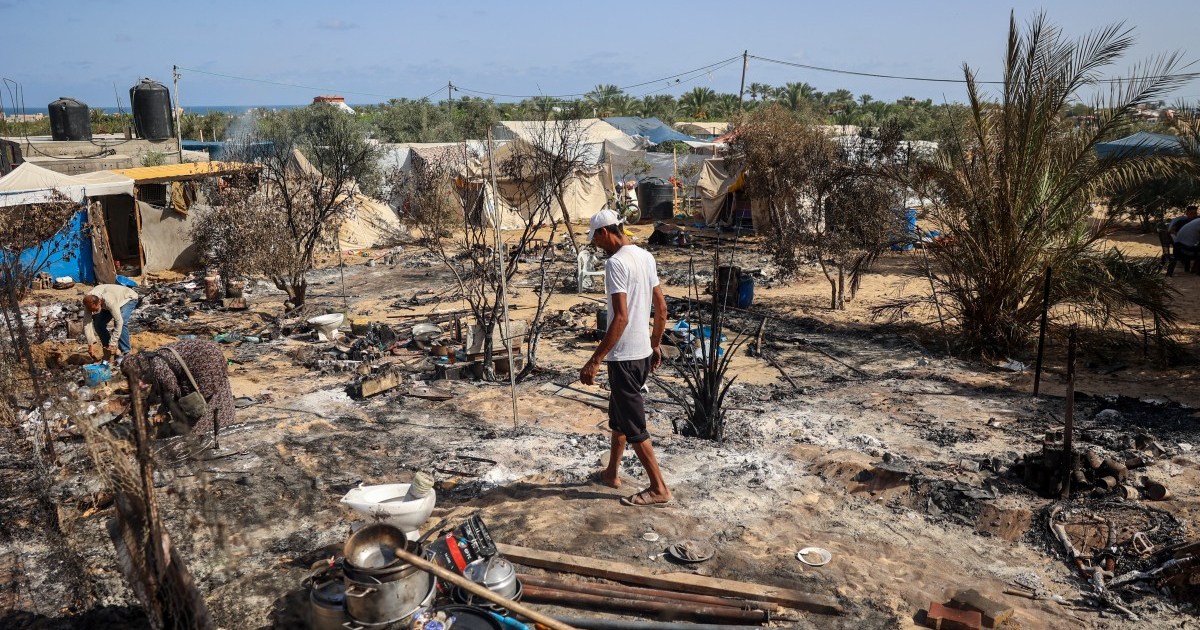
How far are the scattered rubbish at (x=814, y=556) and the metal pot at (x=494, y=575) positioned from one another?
154 centimetres

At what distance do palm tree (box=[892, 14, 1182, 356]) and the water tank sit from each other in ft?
48.5

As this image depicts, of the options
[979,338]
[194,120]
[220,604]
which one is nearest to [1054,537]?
[220,604]

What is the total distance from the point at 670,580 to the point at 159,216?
16.1 meters

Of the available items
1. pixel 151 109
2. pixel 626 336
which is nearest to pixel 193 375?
pixel 626 336

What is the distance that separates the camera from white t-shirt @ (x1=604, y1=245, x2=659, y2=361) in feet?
14.9

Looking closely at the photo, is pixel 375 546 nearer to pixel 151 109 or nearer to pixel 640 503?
pixel 640 503

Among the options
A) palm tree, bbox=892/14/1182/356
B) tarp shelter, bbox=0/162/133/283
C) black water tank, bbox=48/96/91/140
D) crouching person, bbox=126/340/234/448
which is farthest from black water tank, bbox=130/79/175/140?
palm tree, bbox=892/14/1182/356

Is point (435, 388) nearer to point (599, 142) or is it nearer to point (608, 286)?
point (608, 286)

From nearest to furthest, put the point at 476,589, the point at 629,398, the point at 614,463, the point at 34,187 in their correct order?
the point at 476,589 < the point at 629,398 < the point at 614,463 < the point at 34,187

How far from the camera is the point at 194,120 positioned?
3609 centimetres

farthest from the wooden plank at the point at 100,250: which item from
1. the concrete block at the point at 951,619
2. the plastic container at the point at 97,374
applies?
the concrete block at the point at 951,619

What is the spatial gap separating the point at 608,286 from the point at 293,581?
2241 millimetres

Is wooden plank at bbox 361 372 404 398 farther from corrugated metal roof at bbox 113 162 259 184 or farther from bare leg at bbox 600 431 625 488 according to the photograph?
corrugated metal roof at bbox 113 162 259 184

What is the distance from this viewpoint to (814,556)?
14.0ft
